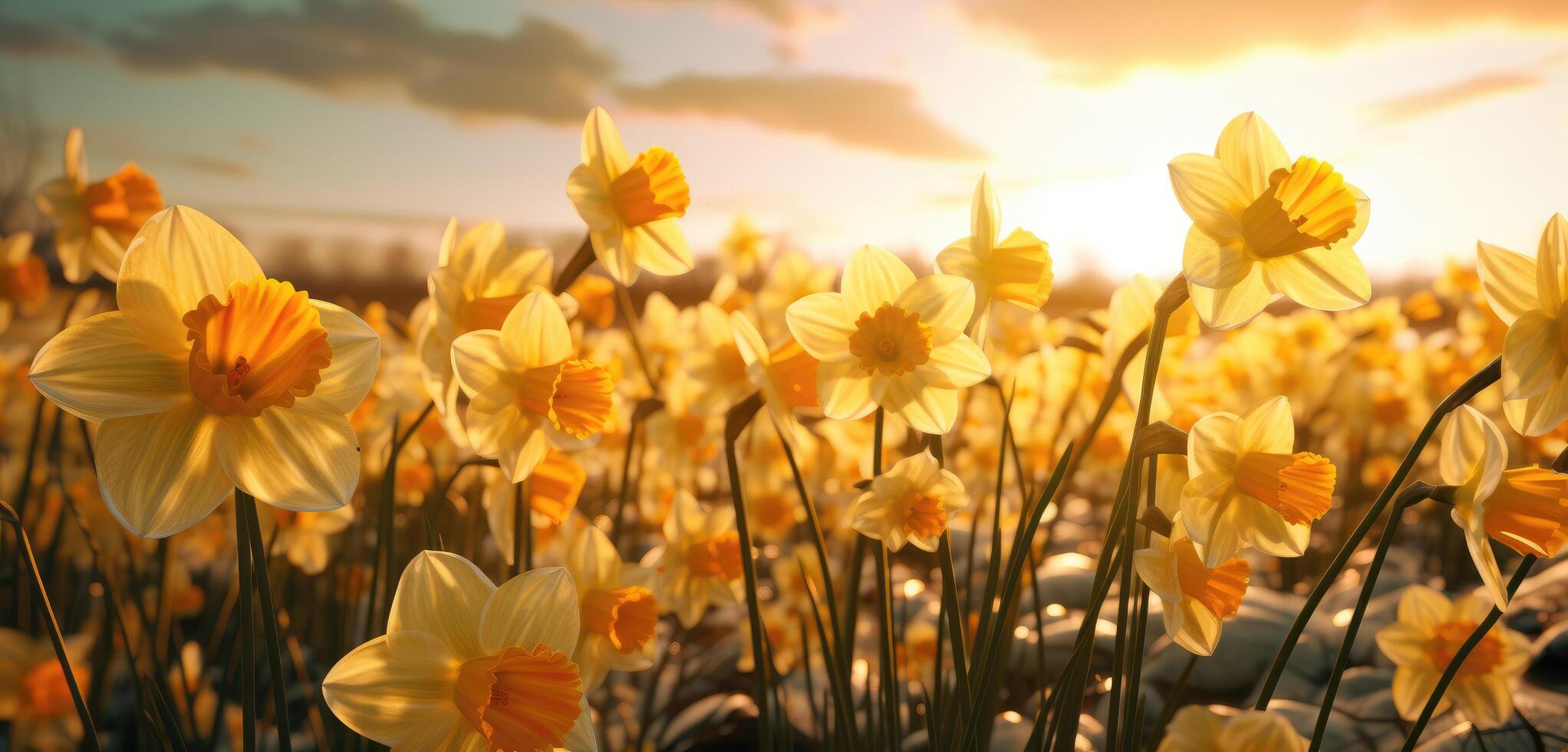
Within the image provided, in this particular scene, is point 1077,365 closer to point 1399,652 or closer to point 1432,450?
point 1399,652

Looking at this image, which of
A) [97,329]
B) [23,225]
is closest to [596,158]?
[97,329]

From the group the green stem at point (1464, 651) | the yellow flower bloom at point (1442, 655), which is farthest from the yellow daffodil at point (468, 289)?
the yellow flower bloom at point (1442, 655)

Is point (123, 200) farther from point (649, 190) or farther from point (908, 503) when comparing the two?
point (908, 503)

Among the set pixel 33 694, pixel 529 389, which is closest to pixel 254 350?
pixel 529 389

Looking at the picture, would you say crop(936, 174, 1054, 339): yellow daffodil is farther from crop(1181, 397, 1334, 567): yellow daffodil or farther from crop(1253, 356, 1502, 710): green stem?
crop(1253, 356, 1502, 710): green stem

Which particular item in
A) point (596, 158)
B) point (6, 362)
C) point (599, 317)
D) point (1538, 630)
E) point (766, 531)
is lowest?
point (1538, 630)

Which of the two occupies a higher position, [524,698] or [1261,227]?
[1261,227]

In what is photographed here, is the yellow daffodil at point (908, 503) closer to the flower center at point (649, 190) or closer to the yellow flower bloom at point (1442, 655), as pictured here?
the flower center at point (649, 190)
